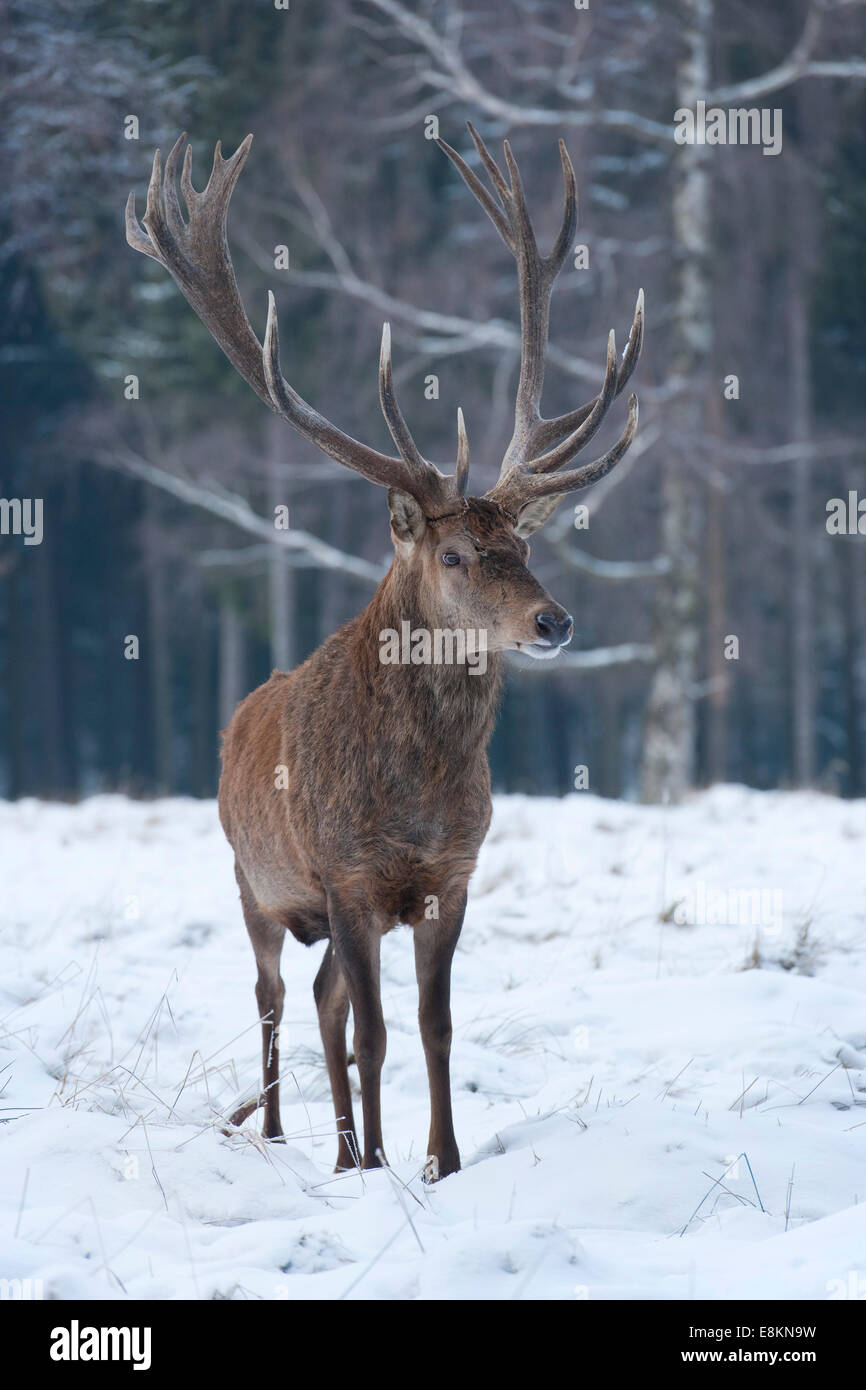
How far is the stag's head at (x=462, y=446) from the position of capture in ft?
13.5

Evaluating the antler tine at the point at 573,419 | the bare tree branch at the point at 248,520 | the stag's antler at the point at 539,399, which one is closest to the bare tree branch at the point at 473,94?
the bare tree branch at the point at 248,520

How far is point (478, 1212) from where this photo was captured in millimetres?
3367

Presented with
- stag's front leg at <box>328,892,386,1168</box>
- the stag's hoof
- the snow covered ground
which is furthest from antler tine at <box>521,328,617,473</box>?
the stag's hoof

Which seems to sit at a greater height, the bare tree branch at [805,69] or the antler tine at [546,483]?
the bare tree branch at [805,69]

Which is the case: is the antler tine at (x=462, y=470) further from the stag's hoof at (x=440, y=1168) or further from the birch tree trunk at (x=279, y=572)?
the birch tree trunk at (x=279, y=572)

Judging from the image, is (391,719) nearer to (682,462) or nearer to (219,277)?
(219,277)

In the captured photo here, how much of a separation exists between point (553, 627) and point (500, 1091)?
184cm

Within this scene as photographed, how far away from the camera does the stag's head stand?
4.12m

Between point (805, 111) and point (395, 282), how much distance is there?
6.14m

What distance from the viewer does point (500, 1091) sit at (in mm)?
4789

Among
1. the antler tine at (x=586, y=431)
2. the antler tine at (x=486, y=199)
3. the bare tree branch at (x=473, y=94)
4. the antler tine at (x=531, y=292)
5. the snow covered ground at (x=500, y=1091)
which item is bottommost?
the snow covered ground at (x=500, y=1091)

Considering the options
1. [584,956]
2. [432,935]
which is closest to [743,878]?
[584,956]

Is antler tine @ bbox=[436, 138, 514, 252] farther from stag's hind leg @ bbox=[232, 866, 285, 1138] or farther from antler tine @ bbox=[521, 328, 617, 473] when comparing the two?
stag's hind leg @ bbox=[232, 866, 285, 1138]

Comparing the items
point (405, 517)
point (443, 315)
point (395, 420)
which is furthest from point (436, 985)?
point (443, 315)
